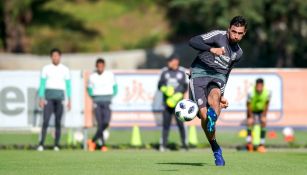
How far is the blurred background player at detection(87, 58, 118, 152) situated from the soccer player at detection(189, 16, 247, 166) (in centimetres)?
788

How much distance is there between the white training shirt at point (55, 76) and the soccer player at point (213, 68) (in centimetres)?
751

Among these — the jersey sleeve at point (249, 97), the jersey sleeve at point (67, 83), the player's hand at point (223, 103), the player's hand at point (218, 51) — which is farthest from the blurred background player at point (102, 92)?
the player's hand at point (218, 51)

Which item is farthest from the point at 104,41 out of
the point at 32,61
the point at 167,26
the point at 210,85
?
the point at 210,85

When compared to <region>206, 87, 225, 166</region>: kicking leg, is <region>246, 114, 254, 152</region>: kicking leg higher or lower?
lower

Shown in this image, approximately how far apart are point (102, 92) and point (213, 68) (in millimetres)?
8182

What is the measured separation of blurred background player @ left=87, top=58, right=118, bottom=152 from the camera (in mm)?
22203

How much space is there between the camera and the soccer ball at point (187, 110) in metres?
13.8

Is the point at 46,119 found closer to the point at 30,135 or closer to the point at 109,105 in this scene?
the point at 109,105

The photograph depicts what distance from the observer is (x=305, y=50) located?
41594mm

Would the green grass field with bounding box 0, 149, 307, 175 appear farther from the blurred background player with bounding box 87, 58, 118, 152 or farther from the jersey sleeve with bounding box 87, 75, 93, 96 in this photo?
the jersey sleeve with bounding box 87, 75, 93, 96

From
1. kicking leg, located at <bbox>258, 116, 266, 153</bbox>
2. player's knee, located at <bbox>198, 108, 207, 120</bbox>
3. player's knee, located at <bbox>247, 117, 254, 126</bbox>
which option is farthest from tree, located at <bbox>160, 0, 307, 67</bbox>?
player's knee, located at <bbox>198, 108, 207, 120</bbox>

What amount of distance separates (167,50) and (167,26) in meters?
5.68

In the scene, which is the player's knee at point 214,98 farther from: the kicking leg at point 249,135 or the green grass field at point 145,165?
the kicking leg at point 249,135

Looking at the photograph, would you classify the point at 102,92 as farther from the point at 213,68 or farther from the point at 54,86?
the point at 213,68
